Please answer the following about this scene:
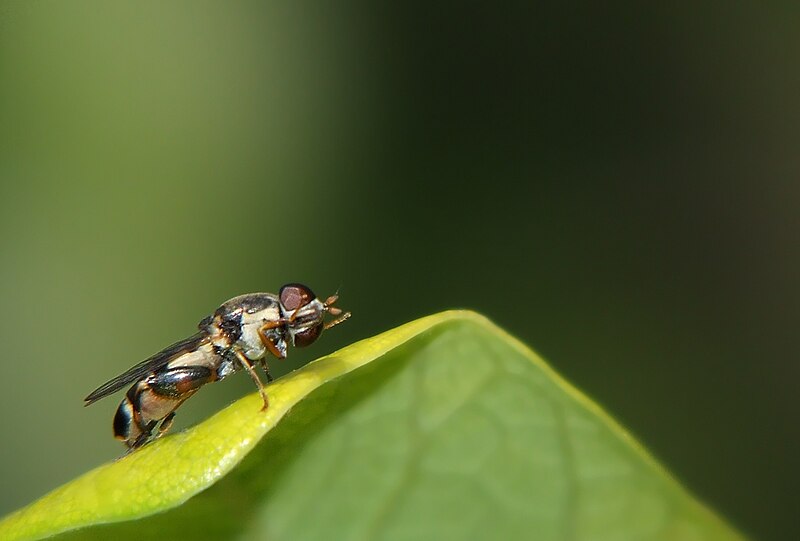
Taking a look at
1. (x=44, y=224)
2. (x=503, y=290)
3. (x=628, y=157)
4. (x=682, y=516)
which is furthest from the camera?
(x=628, y=157)

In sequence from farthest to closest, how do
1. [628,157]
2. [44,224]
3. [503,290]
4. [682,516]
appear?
[628,157], [503,290], [44,224], [682,516]

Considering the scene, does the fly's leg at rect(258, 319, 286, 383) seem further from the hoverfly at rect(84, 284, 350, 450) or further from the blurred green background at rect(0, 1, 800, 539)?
the blurred green background at rect(0, 1, 800, 539)

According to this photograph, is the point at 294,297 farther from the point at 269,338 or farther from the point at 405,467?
the point at 405,467

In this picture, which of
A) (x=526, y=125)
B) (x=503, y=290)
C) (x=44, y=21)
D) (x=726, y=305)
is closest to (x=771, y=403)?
(x=726, y=305)

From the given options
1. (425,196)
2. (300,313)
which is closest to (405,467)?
(300,313)

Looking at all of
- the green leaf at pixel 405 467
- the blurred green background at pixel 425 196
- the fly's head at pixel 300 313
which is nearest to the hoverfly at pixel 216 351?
the fly's head at pixel 300 313

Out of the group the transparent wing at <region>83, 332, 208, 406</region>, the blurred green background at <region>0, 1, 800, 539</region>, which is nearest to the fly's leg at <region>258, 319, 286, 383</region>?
the transparent wing at <region>83, 332, 208, 406</region>

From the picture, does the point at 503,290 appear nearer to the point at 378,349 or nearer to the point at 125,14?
the point at 125,14
